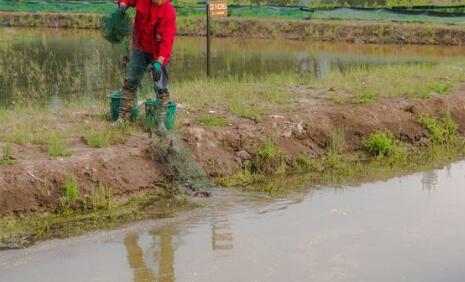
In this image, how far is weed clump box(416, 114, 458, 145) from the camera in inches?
384

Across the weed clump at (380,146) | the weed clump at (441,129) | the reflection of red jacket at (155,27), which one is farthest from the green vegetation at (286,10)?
the reflection of red jacket at (155,27)

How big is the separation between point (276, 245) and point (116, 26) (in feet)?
10.1

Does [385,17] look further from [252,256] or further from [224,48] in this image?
[252,256]

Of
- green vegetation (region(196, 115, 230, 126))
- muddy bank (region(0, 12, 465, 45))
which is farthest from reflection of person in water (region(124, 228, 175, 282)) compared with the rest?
muddy bank (region(0, 12, 465, 45))

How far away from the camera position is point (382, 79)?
11.6 metres

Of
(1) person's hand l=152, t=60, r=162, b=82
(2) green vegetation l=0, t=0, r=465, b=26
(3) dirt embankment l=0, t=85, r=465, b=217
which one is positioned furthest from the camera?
(2) green vegetation l=0, t=0, r=465, b=26

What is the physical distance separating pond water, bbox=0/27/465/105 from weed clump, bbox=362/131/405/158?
3.88 m

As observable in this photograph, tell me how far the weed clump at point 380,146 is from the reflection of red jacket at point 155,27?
9.37 ft

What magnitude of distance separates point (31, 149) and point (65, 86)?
5552 mm

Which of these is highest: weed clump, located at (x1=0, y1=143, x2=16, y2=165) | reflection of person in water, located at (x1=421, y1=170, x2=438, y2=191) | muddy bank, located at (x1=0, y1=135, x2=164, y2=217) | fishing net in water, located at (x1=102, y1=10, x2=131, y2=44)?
fishing net in water, located at (x1=102, y1=10, x2=131, y2=44)

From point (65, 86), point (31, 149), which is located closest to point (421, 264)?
point (31, 149)

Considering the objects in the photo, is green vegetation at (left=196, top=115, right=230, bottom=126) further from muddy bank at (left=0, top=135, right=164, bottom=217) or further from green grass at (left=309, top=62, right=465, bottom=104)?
green grass at (left=309, top=62, right=465, bottom=104)

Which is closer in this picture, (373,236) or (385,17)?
(373,236)

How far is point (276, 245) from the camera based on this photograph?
6.11 meters
